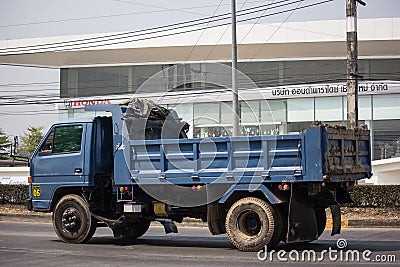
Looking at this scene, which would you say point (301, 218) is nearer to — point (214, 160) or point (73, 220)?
point (214, 160)

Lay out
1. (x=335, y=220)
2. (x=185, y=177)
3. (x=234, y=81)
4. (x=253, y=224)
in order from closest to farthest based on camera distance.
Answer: (x=253, y=224) < (x=185, y=177) < (x=335, y=220) < (x=234, y=81)

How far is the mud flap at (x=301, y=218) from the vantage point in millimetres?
12273

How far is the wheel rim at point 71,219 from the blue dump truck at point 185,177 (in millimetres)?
21

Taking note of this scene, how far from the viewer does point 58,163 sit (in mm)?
14562

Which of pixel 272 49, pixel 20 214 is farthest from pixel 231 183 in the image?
pixel 272 49

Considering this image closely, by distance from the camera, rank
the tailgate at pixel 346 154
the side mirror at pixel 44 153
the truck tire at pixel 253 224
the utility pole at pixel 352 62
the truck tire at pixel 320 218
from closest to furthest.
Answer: the tailgate at pixel 346 154 < the truck tire at pixel 253 224 < the truck tire at pixel 320 218 < the side mirror at pixel 44 153 < the utility pole at pixel 352 62

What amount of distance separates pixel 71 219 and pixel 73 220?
1.9 inches

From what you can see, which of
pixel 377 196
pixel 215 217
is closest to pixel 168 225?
pixel 215 217

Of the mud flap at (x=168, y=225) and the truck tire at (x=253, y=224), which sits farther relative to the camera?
the mud flap at (x=168, y=225)

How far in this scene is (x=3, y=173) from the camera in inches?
1430

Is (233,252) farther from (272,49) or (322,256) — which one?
(272,49)

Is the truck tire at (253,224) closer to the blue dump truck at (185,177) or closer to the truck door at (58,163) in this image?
the blue dump truck at (185,177)

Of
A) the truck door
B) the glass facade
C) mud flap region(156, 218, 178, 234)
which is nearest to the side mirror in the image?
the truck door

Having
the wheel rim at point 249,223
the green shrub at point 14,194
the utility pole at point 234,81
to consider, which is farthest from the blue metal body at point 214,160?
the green shrub at point 14,194
